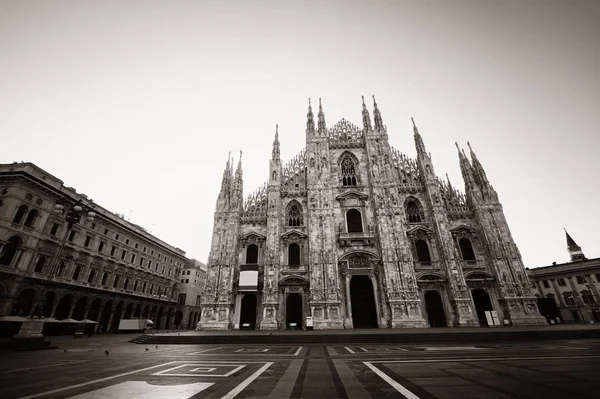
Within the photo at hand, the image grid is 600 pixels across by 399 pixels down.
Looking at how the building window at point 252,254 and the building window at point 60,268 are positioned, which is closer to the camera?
the building window at point 252,254

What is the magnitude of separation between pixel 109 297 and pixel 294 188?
27695 millimetres

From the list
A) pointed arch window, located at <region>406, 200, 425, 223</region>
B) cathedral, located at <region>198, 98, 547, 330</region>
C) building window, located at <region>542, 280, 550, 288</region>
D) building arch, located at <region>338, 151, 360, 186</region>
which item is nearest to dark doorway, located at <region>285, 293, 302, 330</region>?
cathedral, located at <region>198, 98, 547, 330</region>

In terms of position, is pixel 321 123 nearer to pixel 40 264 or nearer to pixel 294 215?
pixel 294 215

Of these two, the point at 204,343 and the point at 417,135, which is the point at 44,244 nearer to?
the point at 204,343

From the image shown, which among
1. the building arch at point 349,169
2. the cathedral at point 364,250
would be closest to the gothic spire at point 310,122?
the cathedral at point 364,250

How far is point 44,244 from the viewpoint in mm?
25156

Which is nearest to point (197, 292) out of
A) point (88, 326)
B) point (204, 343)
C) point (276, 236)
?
point (88, 326)

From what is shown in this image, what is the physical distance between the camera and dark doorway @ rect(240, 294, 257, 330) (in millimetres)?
23706

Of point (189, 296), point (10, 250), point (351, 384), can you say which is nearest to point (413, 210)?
point (351, 384)

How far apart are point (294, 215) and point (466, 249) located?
17.4 meters

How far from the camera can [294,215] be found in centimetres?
2767

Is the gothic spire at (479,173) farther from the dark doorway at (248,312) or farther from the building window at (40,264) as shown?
the building window at (40,264)

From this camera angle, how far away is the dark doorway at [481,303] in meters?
23.3

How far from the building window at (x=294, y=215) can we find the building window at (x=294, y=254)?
2.32 m
